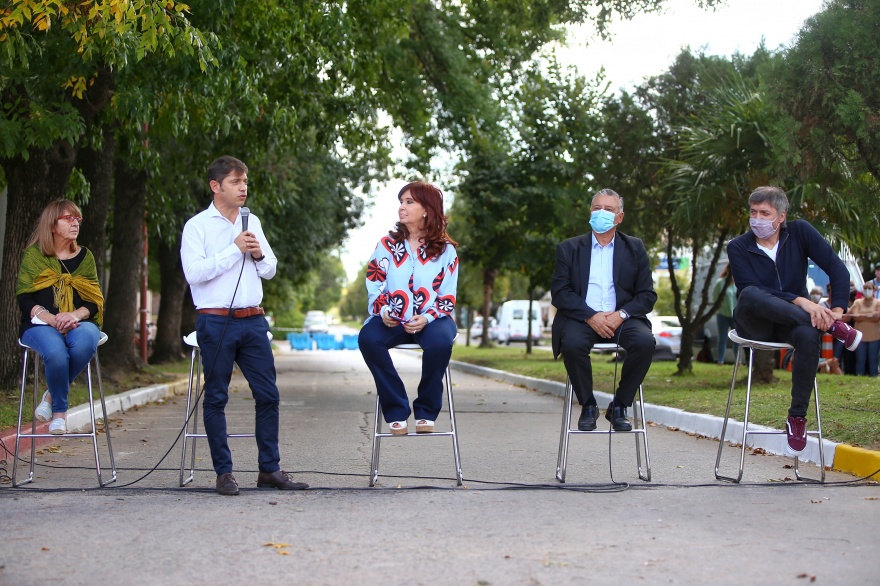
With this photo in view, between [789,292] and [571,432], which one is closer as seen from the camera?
[571,432]

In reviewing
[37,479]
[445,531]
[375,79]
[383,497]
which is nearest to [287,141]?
[375,79]

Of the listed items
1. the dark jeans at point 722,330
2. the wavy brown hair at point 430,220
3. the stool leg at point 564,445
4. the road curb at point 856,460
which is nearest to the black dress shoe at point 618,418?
the stool leg at point 564,445

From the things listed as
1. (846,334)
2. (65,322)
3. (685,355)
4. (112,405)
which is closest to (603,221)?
(846,334)

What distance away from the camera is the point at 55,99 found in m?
12.4

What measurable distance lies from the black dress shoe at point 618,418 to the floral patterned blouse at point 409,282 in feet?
4.06

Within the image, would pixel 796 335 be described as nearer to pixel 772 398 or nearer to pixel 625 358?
pixel 625 358

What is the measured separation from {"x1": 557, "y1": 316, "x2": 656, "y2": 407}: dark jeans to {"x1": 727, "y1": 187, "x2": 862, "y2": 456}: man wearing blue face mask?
2.40ft

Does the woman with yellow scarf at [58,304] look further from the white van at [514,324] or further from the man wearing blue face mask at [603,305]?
the white van at [514,324]

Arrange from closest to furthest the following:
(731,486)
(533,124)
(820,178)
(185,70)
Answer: (731,486)
(820,178)
(185,70)
(533,124)

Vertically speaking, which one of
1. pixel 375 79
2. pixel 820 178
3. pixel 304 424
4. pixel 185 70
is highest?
pixel 375 79

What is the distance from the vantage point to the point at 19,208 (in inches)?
515

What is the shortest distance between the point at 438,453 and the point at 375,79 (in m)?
10.8

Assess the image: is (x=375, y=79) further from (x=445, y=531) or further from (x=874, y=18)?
(x=445, y=531)

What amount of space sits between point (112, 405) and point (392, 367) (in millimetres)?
7508
